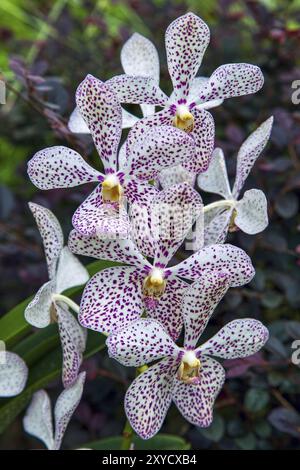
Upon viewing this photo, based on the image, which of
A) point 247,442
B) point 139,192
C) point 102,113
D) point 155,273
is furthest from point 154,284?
point 247,442

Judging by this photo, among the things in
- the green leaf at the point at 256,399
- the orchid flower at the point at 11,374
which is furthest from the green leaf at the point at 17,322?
the green leaf at the point at 256,399

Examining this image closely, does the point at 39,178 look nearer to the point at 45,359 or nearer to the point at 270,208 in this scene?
the point at 45,359

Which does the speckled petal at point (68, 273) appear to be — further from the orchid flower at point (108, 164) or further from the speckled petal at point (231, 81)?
the speckled petal at point (231, 81)

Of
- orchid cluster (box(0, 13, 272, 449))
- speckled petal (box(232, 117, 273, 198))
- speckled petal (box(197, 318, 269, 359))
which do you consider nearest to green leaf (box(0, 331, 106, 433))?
orchid cluster (box(0, 13, 272, 449))

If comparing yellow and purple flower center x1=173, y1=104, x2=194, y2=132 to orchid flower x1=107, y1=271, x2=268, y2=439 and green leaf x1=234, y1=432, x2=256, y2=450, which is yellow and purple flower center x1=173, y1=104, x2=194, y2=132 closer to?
orchid flower x1=107, y1=271, x2=268, y2=439

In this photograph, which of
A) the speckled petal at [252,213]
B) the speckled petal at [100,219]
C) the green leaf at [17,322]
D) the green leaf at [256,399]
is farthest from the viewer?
the green leaf at [256,399]

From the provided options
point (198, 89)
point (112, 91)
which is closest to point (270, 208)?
point (198, 89)
